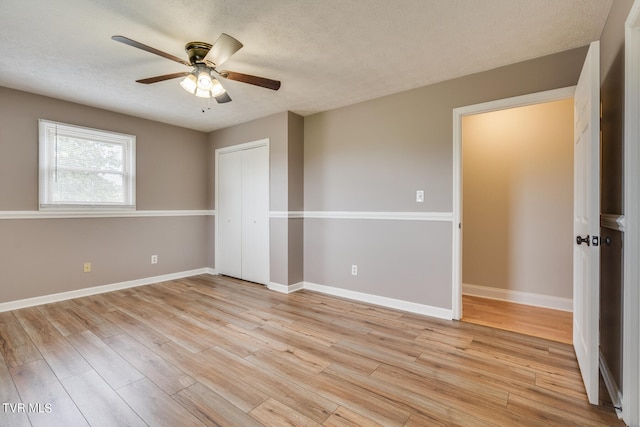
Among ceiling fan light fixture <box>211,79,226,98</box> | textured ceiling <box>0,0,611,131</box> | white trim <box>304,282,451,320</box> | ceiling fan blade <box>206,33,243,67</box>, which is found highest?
textured ceiling <box>0,0,611,131</box>

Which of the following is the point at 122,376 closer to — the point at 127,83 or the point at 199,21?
the point at 199,21

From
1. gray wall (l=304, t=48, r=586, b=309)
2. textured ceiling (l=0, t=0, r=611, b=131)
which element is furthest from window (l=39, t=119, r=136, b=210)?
gray wall (l=304, t=48, r=586, b=309)

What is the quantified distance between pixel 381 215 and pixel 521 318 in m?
1.66

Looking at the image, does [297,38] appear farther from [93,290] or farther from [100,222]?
[93,290]

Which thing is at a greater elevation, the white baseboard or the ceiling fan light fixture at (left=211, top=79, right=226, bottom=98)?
the ceiling fan light fixture at (left=211, top=79, right=226, bottom=98)

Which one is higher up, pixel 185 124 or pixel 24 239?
pixel 185 124

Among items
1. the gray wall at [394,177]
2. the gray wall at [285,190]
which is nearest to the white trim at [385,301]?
the gray wall at [394,177]

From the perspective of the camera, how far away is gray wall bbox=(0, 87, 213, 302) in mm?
3086

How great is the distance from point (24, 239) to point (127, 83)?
2.03 metres

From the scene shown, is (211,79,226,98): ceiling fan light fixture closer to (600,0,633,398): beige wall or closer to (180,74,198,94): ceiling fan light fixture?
(180,74,198,94): ceiling fan light fixture

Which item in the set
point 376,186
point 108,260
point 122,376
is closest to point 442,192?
point 376,186

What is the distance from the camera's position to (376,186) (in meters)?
3.29

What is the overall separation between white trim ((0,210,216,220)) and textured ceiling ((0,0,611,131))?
1313mm

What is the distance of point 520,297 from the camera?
3.26m
